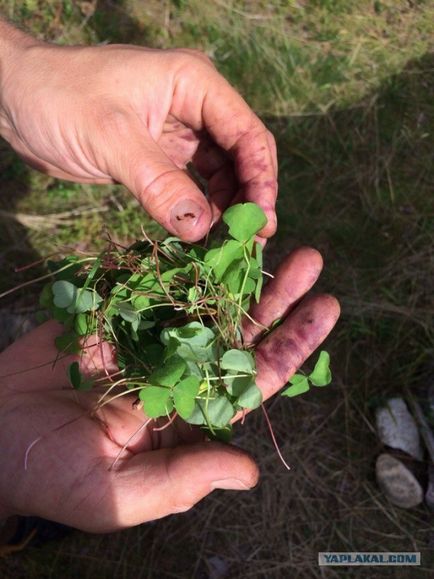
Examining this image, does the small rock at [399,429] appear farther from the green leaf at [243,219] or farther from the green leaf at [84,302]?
the green leaf at [84,302]

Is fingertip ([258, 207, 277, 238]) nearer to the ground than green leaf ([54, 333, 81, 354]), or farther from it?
farther from it

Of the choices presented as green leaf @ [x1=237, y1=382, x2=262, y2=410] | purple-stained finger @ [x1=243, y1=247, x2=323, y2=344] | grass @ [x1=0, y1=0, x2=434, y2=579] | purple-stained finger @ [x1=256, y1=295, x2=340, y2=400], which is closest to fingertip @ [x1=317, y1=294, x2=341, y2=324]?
purple-stained finger @ [x1=256, y1=295, x2=340, y2=400]

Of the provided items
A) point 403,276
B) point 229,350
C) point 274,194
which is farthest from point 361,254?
point 229,350

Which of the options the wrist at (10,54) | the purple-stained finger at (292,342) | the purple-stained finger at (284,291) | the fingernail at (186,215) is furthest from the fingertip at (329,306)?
the wrist at (10,54)

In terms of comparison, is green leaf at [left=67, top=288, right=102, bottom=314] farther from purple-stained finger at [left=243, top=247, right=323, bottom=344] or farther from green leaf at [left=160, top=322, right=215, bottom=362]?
purple-stained finger at [left=243, top=247, right=323, bottom=344]

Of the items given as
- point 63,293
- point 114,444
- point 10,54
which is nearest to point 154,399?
point 114,444
